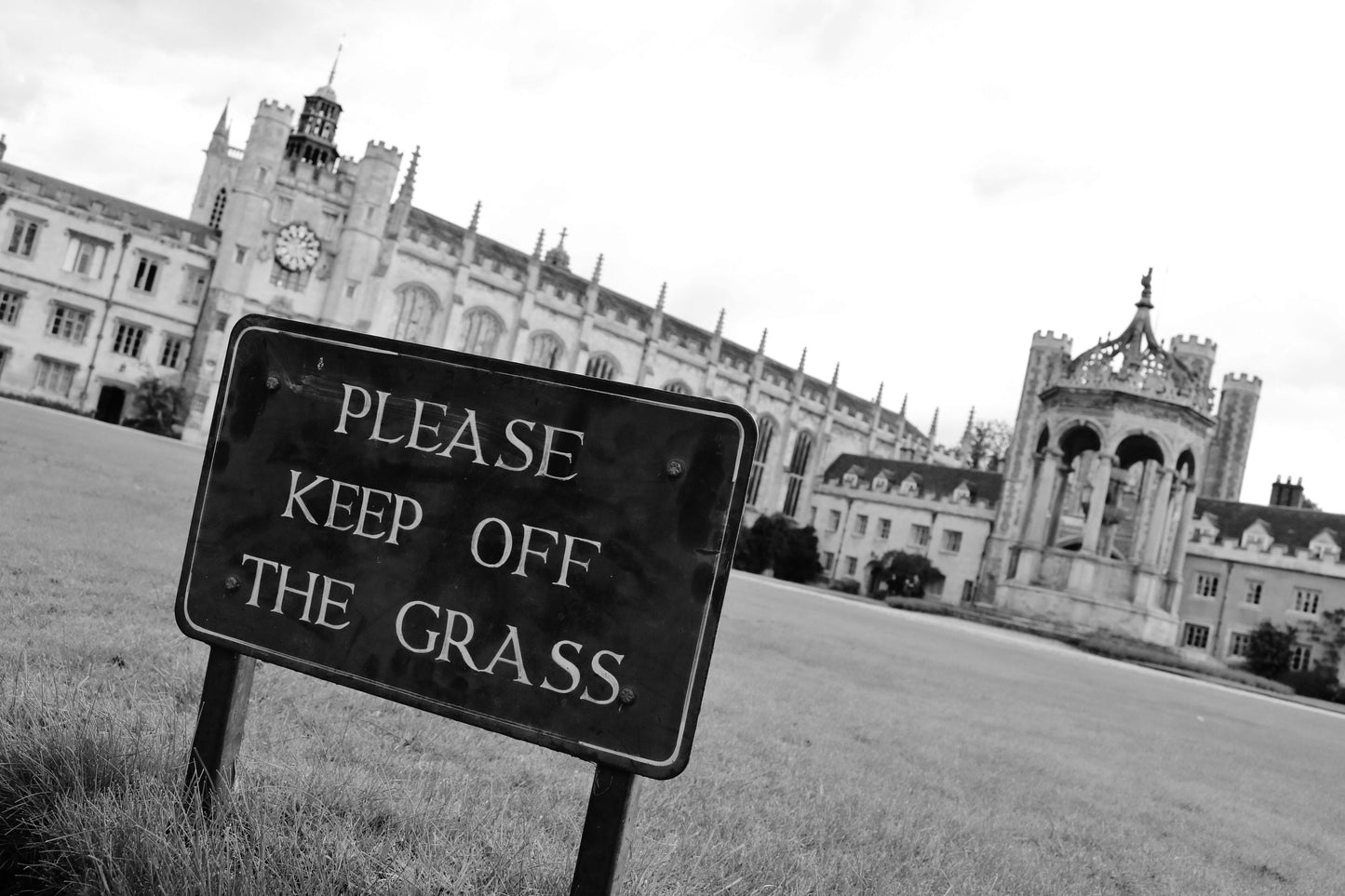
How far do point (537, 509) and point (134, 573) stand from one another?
189 inches

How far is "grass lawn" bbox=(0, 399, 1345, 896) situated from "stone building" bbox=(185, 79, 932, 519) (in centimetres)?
3132

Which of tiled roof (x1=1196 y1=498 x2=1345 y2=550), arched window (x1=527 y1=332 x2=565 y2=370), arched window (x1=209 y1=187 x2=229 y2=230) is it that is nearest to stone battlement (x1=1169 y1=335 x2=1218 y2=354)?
tiled roof (x1=1196 y1=498 x2=1345 y2=550)

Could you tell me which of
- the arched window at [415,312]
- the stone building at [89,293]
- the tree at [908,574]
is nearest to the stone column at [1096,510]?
the tree at [908,574]

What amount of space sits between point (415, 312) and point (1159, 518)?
104 ft

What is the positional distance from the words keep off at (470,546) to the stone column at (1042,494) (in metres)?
31.8

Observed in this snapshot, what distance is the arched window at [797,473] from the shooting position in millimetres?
59062

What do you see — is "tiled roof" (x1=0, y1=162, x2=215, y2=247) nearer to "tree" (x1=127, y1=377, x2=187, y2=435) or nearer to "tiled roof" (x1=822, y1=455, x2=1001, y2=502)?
"tree" (x1=127, y1=377, x2=187, y2=435)

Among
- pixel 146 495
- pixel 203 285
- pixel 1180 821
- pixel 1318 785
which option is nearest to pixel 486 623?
pixel 1180 821

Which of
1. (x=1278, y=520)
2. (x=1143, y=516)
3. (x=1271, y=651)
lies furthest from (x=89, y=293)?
(x=1278, y=520)

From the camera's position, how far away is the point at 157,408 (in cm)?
3709

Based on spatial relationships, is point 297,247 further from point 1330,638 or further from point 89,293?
point 1330,638

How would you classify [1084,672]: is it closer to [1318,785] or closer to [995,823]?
[1318,785]

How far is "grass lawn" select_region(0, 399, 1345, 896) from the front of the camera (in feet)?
6.98

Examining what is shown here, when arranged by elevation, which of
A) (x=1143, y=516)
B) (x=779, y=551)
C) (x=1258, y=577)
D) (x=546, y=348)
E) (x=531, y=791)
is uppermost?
(x=546, y=348)
